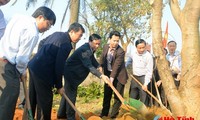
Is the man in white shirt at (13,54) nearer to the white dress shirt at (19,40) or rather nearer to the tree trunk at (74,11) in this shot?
the white dress shirt at (19,40)

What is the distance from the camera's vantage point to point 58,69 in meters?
4.68

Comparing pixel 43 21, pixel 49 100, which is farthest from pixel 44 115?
pixel 43 21

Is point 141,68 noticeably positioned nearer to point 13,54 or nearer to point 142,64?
point 142,64

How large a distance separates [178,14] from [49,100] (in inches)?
84.1

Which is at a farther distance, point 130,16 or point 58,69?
point 130,16

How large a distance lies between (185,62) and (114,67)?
2.77 m

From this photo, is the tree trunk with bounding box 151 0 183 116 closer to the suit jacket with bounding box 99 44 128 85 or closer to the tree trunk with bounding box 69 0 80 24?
the suit jacket with bounding box 99 44 128 85

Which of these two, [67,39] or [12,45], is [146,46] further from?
[12,45]

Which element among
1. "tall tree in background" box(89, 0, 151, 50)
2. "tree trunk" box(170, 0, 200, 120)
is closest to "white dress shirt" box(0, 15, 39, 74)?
"tree trunk" box(170, 0, 200, 120)

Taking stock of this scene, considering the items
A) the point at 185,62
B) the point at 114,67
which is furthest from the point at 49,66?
the point at 114,67

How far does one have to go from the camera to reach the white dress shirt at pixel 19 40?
3.74 m

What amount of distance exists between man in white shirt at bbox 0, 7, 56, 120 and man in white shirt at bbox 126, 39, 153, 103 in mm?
3164

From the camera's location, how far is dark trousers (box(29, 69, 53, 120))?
4.90 metres

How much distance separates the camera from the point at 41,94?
194 inches
